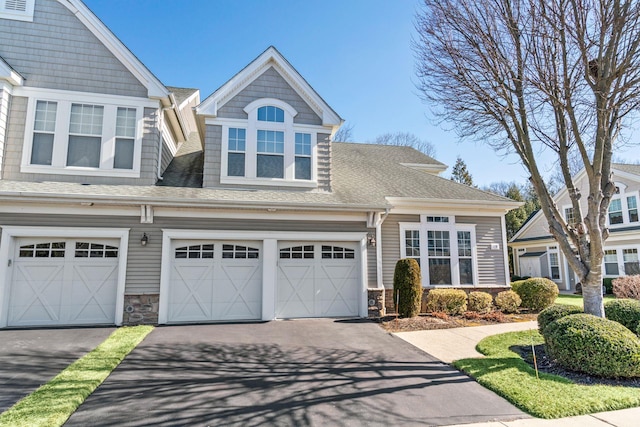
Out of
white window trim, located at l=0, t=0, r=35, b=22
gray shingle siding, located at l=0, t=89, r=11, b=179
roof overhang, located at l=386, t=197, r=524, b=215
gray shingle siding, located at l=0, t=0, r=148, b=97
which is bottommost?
roof overhang, located at l=386, t=197, r=524, b=215

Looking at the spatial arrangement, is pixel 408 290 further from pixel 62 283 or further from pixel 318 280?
pixel 62 283

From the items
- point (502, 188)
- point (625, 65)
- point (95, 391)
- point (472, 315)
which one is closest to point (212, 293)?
point (95, 391)

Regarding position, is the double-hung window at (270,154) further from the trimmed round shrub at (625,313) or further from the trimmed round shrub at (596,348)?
the trimmed round shrub at (625,313)

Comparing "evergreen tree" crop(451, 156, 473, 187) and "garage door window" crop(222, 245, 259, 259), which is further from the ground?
"evergreen tree" crop(451, 156, 473, 187)

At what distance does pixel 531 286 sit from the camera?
12.4 metres

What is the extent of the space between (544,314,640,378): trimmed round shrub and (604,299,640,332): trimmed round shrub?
1.74 m

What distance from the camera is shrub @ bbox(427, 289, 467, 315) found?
1130cm

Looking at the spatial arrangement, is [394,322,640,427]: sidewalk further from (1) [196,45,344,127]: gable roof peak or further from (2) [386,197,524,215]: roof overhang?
(1) [196,45,344,127]: gable roof peak

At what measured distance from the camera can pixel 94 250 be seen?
9.48 m

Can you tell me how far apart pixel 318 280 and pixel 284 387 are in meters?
5.38

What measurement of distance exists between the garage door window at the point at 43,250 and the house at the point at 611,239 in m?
22.4

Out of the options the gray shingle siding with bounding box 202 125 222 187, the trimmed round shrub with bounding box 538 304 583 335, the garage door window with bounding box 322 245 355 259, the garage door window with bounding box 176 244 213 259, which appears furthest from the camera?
the garage door window with bounding box 322 245 355 259

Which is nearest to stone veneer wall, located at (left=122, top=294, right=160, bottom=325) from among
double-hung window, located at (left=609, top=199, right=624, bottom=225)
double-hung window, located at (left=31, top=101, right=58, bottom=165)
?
double-hung window, located at (left=31, top=101, right=58, bottom=165)

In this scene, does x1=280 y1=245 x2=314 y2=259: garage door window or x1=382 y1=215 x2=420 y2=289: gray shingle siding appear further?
x1=382 y1=215 x2=420 y2=289: gray shingle siding
